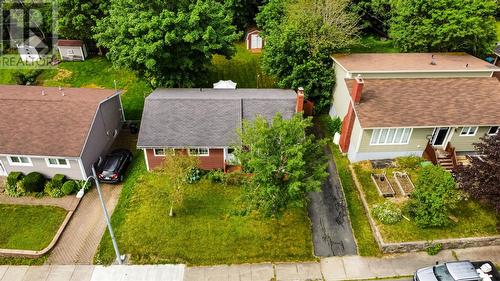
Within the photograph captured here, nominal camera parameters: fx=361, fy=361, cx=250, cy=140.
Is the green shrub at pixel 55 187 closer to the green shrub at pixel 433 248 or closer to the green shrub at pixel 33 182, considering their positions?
the green shrub at pixel 33 182

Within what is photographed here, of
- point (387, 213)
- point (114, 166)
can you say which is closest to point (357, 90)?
point (387, 213)

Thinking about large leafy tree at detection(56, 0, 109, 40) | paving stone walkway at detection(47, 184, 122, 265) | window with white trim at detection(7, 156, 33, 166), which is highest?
large leafy tree at detection(56, 0, 109, 40)

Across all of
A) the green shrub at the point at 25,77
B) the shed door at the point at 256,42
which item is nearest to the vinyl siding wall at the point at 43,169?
the green shrub at the point at 25,77

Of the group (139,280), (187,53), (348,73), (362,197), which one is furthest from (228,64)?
(139,280)

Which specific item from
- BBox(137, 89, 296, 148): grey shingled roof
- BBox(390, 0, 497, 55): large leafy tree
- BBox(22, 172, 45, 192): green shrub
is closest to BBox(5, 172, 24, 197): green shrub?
BBox(22, 172, 45, 192): green shrub

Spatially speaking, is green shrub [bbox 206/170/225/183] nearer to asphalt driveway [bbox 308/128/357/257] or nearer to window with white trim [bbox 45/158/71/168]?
asphalt driveway [bbox 308/128/357/257]

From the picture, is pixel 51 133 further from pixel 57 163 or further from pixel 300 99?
pixel 300 99
